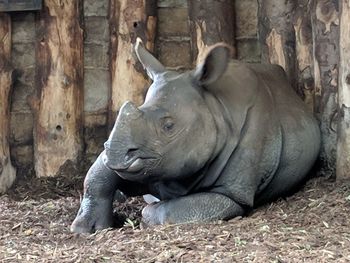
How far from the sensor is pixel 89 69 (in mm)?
5672

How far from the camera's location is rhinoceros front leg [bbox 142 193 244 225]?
4285 millimetres

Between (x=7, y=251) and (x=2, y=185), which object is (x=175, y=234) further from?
(x=2, y=185)

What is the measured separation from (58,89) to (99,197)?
119 cm

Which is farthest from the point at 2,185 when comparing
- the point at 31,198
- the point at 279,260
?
the point at 279,260

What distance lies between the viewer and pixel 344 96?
473 centimetres

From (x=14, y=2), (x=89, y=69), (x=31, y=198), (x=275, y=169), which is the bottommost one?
(x=31, y=198)

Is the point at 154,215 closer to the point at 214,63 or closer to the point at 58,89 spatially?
the point at 214,63

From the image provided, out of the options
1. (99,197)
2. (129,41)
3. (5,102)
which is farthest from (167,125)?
(5,102)

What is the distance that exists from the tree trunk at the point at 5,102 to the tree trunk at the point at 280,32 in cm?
156

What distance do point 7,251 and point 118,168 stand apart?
0.61m

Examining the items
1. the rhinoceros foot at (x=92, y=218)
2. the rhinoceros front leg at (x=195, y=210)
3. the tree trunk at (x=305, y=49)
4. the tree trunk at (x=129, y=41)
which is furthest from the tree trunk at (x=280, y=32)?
the rhinoceros foot at (x=92, y=218)

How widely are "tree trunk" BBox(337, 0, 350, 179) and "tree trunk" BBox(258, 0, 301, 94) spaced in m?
0.45

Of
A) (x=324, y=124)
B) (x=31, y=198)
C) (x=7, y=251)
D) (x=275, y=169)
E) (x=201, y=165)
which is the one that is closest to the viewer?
(x=7, y=251)

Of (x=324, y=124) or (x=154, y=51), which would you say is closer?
(x=324, y=124)
